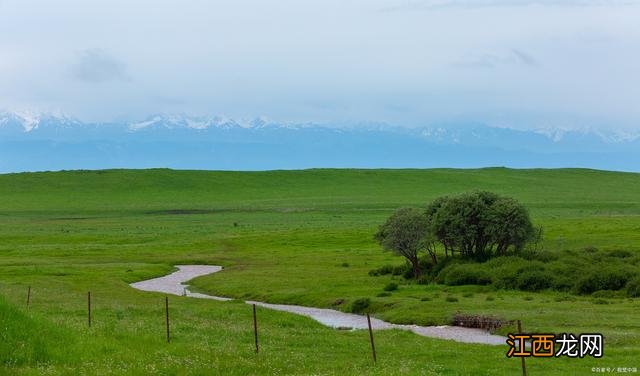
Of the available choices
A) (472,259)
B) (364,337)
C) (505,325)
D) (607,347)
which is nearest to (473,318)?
(505,325)

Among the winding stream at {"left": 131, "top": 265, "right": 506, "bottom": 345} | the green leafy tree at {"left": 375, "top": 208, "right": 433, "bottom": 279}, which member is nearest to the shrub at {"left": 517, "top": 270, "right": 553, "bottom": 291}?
the green leafy tree at {"left": 375, "top": 208, "right": 433, "bottom": 279}

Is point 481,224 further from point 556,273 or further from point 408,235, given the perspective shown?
point 556,273

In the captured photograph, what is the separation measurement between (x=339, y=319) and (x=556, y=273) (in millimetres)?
15310

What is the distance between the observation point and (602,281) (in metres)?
51.8

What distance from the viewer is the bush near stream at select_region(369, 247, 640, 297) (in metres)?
51.7

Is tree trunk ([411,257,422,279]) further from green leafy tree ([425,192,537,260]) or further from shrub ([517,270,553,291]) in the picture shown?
shrub ([517,270,553,291])

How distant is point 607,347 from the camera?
105 ft

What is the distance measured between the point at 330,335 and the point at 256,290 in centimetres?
2367

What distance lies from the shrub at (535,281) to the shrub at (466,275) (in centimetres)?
257

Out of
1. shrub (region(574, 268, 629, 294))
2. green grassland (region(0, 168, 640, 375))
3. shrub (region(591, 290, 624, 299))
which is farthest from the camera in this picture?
shrub (region(574, 268, 629, 294))

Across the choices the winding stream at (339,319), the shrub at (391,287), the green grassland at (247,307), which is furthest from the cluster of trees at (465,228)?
the winding stream at (339,319)

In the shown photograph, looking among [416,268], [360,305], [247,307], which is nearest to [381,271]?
[416,268]

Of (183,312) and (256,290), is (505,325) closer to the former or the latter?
(183,312)

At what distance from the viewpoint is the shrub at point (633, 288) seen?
49403mm
